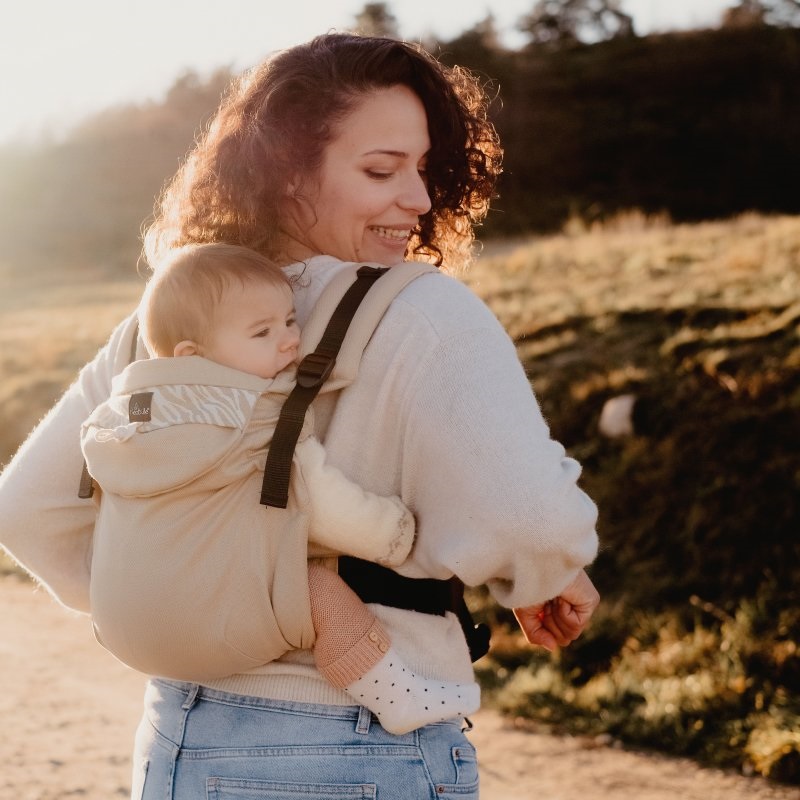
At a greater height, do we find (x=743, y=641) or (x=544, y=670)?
(x=743, y=641)

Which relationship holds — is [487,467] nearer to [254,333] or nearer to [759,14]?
[254,333]

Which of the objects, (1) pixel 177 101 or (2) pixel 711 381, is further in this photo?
(1) pixel 177 101

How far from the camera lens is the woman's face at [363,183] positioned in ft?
6.45

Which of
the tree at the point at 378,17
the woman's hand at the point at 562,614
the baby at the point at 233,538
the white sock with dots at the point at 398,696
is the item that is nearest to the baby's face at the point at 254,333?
the baby at the point at 233,538

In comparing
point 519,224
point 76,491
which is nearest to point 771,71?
point 519,224

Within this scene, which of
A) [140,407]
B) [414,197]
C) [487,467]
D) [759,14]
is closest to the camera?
[487,467]

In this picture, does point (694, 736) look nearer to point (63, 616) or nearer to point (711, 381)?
point (711, 381)

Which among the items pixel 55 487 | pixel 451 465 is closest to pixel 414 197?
pixel 451 465

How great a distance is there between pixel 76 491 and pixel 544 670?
391 centimetres

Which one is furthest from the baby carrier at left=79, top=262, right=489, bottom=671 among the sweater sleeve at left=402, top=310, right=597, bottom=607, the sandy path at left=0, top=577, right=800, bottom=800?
the sandy path at left=0, top=577, right=800, bottom=800

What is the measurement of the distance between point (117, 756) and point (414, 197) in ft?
12.1

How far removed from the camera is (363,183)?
1.99 meters

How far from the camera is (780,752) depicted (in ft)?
14.1

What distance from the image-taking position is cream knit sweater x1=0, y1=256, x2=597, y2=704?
1.54 meters
